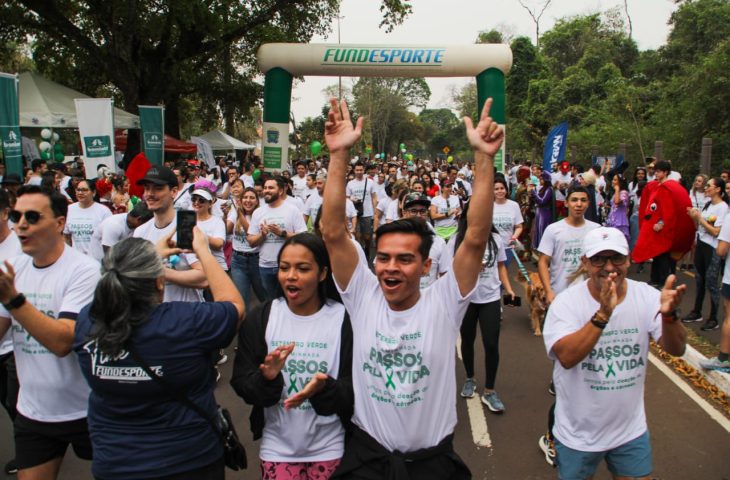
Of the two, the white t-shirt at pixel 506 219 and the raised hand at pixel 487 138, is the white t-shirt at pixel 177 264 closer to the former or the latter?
the raised hand at pixel 487 138

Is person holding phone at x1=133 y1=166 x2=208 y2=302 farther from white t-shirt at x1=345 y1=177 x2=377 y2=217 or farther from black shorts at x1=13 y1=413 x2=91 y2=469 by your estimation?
white t-shirt at x1=345 y1=177 x2=377 y2=217

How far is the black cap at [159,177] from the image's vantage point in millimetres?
4062

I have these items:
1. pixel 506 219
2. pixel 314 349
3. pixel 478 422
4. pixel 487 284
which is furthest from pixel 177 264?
pixel 506 219

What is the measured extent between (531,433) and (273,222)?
335 centimetres

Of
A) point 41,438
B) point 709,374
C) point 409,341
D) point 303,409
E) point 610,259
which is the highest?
point 610,259

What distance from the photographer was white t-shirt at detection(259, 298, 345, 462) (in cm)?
262

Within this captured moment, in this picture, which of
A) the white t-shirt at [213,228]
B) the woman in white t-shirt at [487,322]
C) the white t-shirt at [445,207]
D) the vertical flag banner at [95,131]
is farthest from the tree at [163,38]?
the woman in white t-shirt at [487,322]

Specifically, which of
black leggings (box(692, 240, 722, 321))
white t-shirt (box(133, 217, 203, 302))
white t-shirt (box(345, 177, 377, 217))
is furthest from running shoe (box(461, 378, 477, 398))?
white t-shirt (box(345, 177, 377, 217))

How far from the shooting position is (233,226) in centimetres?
691

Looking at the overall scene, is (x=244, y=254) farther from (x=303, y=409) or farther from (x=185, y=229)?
(x=303, y=409)

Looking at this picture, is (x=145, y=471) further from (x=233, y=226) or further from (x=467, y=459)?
(x=233, y=226)

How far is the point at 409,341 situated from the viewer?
2416 millimetres

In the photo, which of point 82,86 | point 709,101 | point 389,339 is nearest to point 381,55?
point 709,101

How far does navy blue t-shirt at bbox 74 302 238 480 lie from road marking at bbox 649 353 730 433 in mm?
4249
